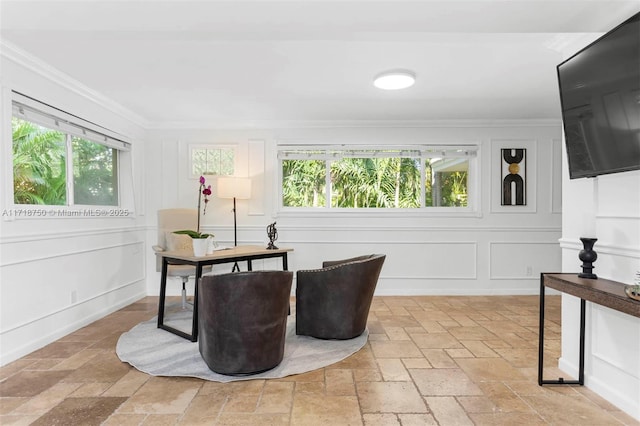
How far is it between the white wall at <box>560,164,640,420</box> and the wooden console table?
0.05 meters

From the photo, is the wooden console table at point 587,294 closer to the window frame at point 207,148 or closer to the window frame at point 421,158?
the window frame at point 421,158

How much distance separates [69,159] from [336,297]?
9.67 ft

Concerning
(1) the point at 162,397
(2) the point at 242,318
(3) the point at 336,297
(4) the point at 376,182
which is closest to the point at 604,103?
(3) the point at 336,297

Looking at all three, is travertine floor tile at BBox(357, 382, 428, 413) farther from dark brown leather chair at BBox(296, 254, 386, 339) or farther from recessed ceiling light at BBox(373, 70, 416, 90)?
recessed ceiling light at BBox(373, 70, 416, 90)

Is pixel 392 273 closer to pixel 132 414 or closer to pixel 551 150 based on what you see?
pixel 551 150

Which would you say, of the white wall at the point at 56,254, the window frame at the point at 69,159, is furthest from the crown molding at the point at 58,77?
the window frame at the point at 69,159

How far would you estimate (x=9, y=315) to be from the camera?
2654 millimetres

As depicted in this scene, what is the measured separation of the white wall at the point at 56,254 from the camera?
8.68 feet

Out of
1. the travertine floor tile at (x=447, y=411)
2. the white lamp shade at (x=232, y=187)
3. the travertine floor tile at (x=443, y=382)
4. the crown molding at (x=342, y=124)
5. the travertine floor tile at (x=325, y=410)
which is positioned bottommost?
the travertine floor tile at (x=443, y=382)

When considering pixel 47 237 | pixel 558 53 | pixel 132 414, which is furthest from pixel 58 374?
pixel 558 53

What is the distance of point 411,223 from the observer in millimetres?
4859

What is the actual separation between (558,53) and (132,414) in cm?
366

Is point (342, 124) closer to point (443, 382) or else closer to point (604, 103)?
point (604, 103)

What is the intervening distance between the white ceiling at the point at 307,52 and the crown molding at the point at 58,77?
45mm
